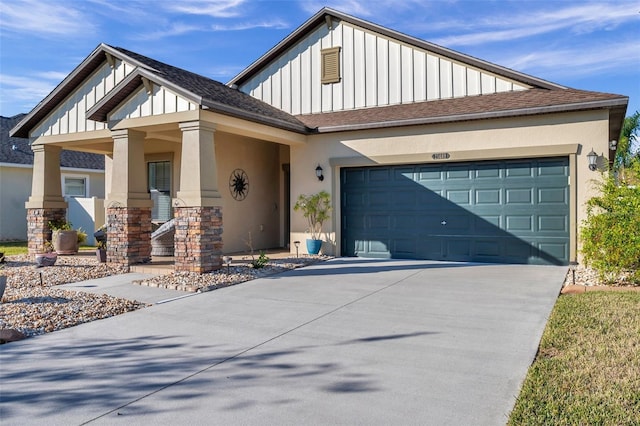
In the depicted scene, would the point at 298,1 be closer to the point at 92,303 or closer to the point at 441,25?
the point at 441,25

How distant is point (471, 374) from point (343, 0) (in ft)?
39.7

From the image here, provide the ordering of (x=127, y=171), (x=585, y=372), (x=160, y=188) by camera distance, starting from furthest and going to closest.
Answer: (x=160, y=188), (x=127, y=171), (x=585, y=372)

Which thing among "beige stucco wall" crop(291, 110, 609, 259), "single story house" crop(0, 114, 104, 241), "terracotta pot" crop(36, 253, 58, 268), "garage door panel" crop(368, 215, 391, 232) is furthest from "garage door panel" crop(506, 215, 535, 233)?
"single story house" crop(0, 114, 104, 241)

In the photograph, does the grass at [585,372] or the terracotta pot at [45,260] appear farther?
the terracotta pot at [45,260]

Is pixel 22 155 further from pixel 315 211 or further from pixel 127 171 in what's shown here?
pixel 315 211

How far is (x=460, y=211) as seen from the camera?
36.1ft

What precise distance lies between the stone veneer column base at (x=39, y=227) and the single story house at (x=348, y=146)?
0.18ft

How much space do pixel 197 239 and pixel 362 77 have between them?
272 inches

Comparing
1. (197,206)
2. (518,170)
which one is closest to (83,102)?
(197,206)

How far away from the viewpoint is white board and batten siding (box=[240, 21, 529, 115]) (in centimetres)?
1202

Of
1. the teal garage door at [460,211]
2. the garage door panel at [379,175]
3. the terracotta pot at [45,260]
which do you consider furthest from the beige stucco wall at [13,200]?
the garage door panel at [379,175]

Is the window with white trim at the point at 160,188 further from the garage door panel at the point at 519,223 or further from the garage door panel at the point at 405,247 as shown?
the garage door panel at the point at 519,223

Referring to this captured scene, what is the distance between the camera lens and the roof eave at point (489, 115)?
30.5 ft

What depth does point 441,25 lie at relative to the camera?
47.8ft
